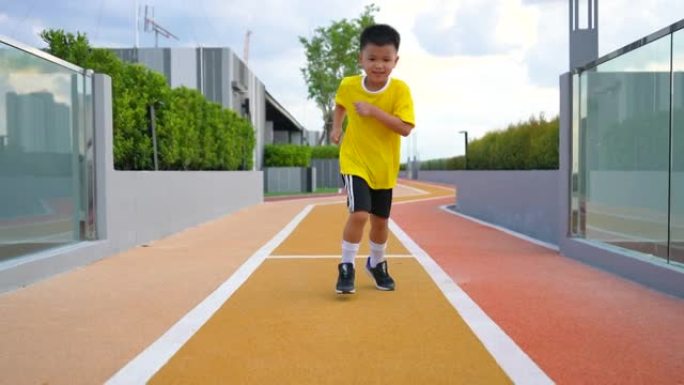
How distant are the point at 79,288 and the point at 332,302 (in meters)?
2.33

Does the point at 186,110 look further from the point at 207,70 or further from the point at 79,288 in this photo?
the point at 207,70

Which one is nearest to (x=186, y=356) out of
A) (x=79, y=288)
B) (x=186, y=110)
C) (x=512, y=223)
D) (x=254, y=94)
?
(x=79, y=288)

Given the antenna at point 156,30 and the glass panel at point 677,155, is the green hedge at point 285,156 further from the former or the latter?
the glass panel at point 677,155

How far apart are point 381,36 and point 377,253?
6.04 ft

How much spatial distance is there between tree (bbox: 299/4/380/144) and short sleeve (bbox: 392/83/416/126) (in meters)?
49.2

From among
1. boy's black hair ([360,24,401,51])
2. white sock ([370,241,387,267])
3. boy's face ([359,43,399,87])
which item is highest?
boy's black hair ([360,24,401,51])

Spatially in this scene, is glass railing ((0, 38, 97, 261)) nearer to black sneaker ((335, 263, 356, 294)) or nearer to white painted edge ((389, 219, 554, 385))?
black sneaker ((335, 263, 356, 294))

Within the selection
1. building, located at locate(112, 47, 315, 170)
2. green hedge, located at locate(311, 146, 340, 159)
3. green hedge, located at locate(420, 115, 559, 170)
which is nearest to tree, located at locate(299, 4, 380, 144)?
green hedge, located at locate(311, 146, 340, 159)

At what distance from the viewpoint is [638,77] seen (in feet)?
20.9

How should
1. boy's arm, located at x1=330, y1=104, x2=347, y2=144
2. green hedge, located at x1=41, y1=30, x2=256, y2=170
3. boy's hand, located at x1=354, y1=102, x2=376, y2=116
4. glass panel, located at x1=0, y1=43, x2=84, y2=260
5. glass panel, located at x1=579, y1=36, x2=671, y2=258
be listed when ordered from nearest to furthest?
boy's hand, located at x1=354, y1=102, x2=376, y2=116 < boy's arm, located at x1=330, y1=104, x2=347, y2=144 < glass panel, located at x1=0, y1=43, x2=84, y2=260 < glass panel, located at x1=579, y1=36, x2=671, y2=258 < green hedge, located at x1=41, y1=30, x2=256, y2=170

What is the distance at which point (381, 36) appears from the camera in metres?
5.29

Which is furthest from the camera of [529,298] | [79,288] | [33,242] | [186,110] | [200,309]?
[186,110]

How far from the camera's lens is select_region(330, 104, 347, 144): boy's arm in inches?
217

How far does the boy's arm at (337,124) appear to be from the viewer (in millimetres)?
5503
